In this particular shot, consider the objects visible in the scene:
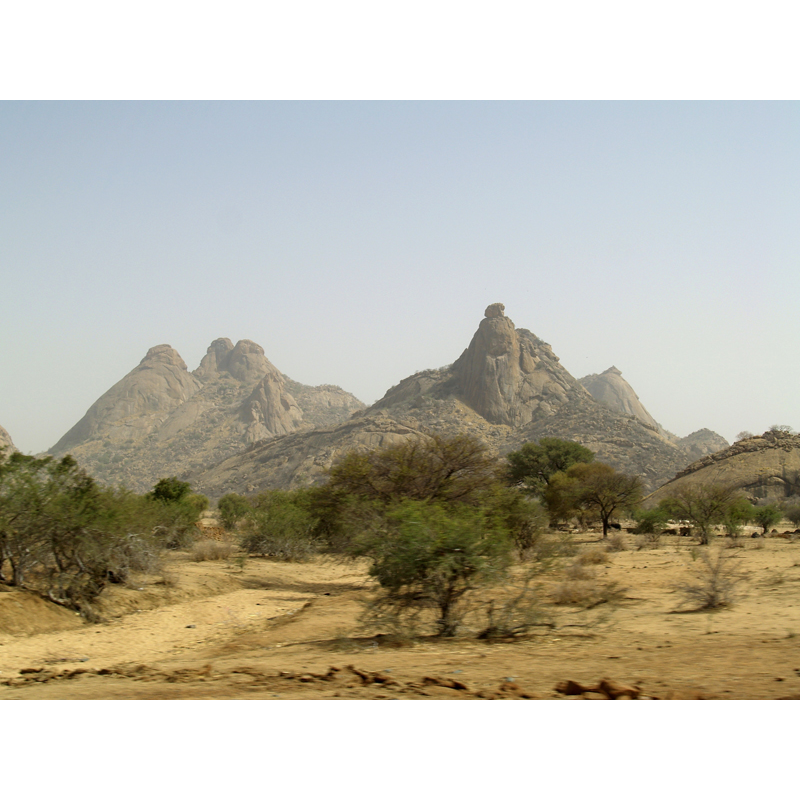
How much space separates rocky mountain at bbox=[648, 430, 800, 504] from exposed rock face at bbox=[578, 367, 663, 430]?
117992mm

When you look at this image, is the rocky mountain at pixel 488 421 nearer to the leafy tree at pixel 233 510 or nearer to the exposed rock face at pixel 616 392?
the leafy tree at pixel 233 510

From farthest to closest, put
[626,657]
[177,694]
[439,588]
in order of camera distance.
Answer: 1. [439,588]
2. [626,657]
3. [177,694]

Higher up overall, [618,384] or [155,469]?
[618,384]

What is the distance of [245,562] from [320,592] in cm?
738

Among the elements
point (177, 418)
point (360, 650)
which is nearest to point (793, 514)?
point (360, 650)

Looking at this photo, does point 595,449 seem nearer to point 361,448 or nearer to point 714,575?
point 361,448

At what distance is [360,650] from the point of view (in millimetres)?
8398

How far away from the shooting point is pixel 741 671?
19.6 ft

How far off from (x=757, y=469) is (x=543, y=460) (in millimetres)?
17406

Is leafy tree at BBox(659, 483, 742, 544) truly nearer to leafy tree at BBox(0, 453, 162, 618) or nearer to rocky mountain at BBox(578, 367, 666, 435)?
leafy tree at BBox(0, 453, 162, 618)

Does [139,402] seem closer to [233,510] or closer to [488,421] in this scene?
[488,421]

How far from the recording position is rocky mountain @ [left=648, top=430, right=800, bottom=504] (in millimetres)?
47000

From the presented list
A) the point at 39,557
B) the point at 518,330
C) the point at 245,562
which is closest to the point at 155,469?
the point at 518,330

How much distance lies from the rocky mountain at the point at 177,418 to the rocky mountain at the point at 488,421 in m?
31.3
